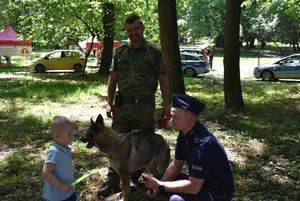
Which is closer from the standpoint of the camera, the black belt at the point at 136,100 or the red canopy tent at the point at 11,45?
the black belt at the point at 136,100

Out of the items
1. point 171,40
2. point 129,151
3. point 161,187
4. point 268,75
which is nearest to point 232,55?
point 171,40

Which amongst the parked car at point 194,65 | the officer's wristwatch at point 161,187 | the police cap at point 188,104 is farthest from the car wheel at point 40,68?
the police cap at point 188,104

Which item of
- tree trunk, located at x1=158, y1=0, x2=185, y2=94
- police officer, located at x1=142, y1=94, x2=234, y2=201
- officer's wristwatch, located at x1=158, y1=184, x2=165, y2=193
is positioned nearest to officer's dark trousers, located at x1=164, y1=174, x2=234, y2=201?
police officer, located at x1=142, y1=94, x2=234, y2=201

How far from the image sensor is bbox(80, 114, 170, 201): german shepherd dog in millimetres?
4996

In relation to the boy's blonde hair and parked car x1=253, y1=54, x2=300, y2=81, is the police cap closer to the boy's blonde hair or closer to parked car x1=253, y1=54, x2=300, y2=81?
the boy's blonde hair

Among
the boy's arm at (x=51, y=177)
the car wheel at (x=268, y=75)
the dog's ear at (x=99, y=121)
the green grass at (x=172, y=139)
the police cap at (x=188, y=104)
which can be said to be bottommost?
the car wheel at (x=268, y=75)

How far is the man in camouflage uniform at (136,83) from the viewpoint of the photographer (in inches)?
211

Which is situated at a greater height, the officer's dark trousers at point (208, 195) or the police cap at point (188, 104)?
the police cap at point (188, 104)

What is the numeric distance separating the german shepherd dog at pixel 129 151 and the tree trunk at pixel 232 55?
23.8 ft

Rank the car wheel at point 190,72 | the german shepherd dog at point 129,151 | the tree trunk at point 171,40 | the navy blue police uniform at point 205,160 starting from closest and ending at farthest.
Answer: the navy blue police uniform at point 205,160 < the german shepherd dog at point 129,151 < the tree trunk at point 171,40 < the car wheel at point 190,72

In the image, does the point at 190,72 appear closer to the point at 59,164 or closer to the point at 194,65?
the point at 194,65

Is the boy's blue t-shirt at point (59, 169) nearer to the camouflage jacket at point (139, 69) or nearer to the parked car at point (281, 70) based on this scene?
the camouflage jacket at point (139, 69)

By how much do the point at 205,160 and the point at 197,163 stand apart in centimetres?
7

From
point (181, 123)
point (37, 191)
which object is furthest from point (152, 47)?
point (37, 191)
